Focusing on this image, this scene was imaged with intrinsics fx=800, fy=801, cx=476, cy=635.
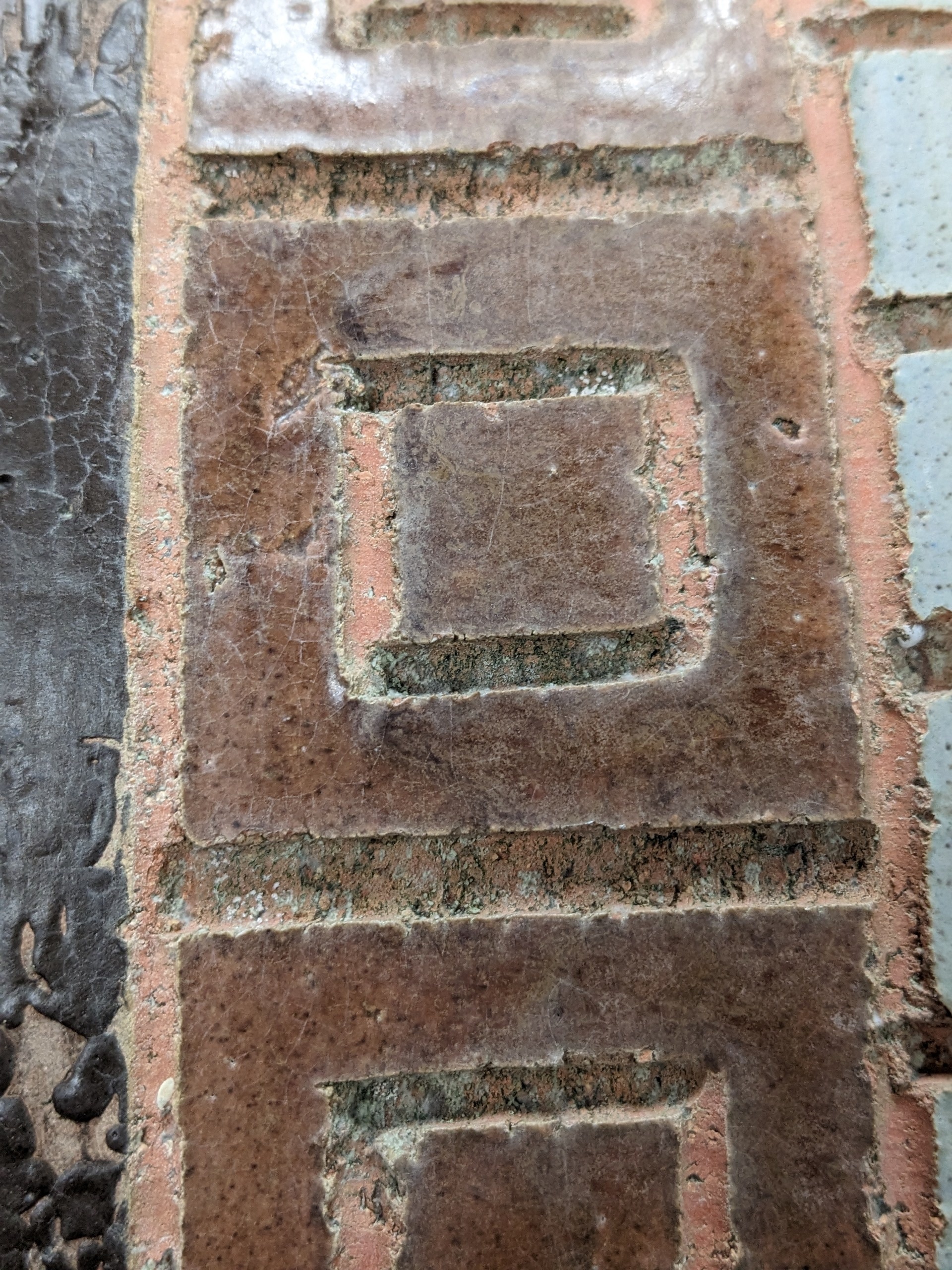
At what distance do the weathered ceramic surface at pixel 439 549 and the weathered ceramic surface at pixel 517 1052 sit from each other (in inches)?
6.1

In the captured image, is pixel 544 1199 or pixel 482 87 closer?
pixel 544 1199

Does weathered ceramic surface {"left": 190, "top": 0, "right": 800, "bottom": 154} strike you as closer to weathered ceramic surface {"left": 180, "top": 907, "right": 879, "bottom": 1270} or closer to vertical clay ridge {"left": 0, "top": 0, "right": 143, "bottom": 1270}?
vertical clay ridge {"left": 0, "top": 0, "right": 143, "bottom": 1270}

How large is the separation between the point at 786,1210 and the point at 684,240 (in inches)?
48.5

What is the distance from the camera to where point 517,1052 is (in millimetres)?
982

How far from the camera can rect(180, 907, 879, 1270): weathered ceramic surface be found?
95cm

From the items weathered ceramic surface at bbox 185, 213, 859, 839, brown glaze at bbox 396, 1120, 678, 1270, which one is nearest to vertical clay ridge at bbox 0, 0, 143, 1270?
weathered ceramic surface at bbox 185, 213, 859, 839

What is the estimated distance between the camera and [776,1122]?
97 cm

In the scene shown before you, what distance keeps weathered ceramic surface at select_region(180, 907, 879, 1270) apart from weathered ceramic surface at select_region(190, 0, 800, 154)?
40.8 inches

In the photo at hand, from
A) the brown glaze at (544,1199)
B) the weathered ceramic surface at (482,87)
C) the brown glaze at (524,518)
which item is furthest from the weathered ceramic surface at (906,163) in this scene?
the brown glaze at (544,1199)

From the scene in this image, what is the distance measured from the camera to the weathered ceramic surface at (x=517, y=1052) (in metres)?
0.95

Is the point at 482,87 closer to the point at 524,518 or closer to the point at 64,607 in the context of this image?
the point at 524,518

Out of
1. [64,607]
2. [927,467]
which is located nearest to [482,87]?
[927,467]

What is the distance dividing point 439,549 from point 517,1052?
2.08 ft

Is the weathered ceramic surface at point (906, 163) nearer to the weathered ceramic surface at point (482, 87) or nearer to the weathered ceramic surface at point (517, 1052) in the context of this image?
the weathered ceramic surface at point (482, 87)
